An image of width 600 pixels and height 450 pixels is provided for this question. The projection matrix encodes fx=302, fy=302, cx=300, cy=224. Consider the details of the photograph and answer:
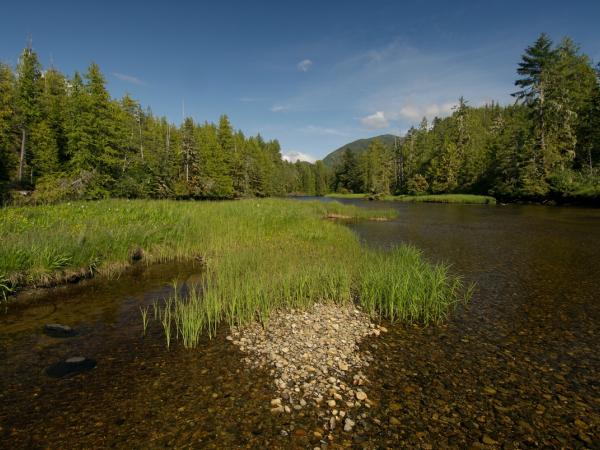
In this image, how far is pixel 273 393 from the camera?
4.73 m

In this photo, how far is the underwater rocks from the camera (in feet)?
14.7

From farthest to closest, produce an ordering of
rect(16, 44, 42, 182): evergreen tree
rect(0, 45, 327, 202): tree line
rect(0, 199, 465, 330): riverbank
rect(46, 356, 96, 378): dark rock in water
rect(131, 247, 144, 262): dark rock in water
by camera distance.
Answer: rect(16, 44, 42, 182): evergreen tree, rect(0, 45, 327, 202): tree line, rect(131, 247, 144, 262): dark rock in water, rect(0, 199, 465, 330): riverbank, rect(46, 356, 96, 378): dark rock in water

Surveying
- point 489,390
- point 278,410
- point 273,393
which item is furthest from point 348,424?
point 489,390

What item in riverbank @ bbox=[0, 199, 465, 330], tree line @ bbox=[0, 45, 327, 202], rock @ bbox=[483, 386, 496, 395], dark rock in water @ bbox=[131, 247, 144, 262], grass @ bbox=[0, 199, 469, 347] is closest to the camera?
rock @ bbox=[483, 386, 496, 395]

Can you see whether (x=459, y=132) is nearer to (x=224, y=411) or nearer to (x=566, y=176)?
(x=566, y=176)

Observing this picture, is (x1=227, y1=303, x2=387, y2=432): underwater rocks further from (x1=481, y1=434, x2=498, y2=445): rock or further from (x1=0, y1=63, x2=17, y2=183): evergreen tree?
(x1=0, y1=63, x2=17, y2=183): evergreen tree

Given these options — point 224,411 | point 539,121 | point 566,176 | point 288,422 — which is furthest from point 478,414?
point 539,121

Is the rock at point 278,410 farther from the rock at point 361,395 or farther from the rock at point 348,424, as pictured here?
the rock at point 361,395

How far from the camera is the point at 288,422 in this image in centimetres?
414

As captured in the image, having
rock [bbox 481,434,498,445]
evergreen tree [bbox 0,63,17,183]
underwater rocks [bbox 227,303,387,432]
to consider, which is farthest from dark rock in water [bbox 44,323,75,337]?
evergreen tree [bbox 0,63,17,183]

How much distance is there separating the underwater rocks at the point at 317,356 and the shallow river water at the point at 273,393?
21cm

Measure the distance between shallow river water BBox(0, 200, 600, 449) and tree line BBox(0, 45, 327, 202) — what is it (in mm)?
21851

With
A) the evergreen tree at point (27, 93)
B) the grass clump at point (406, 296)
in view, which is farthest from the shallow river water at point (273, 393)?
the evergreen tree at point (27, 93)

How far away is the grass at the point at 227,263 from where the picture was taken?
761 cm
